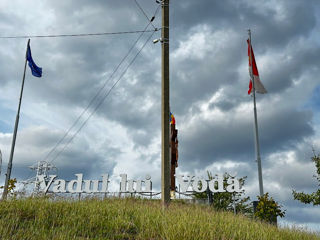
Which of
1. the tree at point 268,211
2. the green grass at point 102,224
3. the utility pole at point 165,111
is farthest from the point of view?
the tree at point 268,211

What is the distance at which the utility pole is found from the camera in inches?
522

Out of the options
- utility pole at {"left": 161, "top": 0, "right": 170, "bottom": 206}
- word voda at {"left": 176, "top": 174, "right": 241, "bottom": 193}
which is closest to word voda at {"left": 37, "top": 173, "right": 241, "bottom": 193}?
word voda at {"left": 176, "top": 174, "right": 241, "bottom": 193}

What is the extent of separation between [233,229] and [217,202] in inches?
852

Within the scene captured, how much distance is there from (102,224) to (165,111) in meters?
5.50

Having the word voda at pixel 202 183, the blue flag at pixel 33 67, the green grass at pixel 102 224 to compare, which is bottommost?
the green grass at pixel 102 224

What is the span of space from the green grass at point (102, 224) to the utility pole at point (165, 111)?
1.08m

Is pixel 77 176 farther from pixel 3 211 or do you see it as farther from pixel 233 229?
pixel 233 229

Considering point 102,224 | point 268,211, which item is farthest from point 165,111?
point 268,211

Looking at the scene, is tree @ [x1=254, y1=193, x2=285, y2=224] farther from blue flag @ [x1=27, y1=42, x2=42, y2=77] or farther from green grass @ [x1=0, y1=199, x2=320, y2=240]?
blue flag @ [x1=27, y1=42, x2=42, y2=77]

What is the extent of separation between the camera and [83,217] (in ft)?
35.6

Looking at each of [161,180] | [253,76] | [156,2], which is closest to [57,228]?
[161,180]

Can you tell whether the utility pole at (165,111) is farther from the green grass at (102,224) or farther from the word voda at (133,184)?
the word voda at (133,184)

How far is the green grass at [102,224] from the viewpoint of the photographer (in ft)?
30.5

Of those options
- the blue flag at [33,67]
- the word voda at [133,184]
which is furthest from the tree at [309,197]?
the blue flag at [33,67]
